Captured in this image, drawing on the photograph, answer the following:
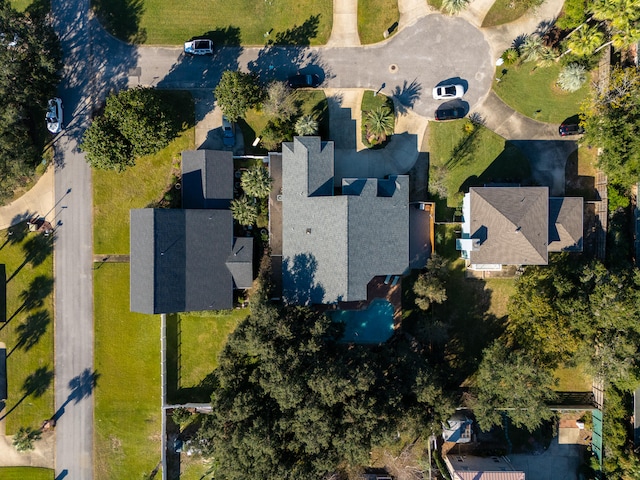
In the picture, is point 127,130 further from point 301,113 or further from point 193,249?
point 301,113

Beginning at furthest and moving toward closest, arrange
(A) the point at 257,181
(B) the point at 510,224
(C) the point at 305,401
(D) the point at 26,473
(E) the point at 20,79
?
1. (D) the point at 26,473
2. (A) the point at 257,181
3. (B) the point at 510,224
4. (E) the point at 20,79
5. (C) the point at 305,401

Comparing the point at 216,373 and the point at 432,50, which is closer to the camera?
the point at 216,373

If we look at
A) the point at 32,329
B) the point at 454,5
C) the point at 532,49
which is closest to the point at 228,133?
the point at 454,5

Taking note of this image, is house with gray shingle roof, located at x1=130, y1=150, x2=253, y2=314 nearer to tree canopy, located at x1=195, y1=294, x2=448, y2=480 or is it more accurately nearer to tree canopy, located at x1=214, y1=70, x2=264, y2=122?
tree canopy, located at x1=214, y1=70, x2=264, y2=122

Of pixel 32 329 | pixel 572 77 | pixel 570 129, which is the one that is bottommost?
pixel 32 329

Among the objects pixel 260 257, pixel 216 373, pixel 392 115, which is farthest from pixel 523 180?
pixel 216 373

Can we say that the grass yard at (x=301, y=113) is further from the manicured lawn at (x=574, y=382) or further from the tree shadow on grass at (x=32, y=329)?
the manicured lawn at (x=574, y=382)

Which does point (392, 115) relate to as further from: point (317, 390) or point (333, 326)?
point (317, 390)
